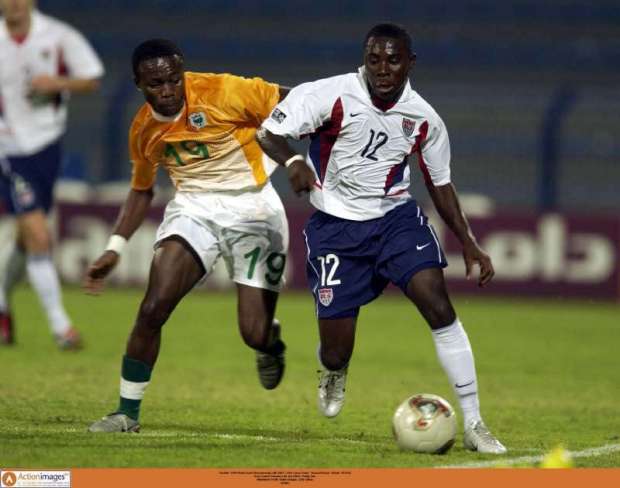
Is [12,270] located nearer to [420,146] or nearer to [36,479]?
[420,146]

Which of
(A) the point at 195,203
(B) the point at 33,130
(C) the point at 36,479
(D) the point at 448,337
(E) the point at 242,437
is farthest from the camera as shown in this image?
(B) the point at 33,130

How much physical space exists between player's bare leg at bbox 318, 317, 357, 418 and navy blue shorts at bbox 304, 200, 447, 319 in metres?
0.06

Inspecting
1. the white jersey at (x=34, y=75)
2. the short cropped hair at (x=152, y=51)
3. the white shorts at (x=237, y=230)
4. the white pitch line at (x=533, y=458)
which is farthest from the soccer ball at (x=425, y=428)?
the white jersey at (x=34, y=75)

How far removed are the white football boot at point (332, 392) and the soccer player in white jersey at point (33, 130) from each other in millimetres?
4016

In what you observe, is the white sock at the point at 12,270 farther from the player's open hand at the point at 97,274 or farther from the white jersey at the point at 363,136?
the white jersey at the point at 363,136

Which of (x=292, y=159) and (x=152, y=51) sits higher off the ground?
(x=152, y=51)

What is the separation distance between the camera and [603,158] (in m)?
16.8

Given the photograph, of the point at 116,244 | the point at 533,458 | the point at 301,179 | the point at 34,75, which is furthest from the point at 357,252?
the point at 34,75

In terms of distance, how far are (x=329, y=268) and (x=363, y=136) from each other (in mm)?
684

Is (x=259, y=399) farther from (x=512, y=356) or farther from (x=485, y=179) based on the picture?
(x=485, y=179)

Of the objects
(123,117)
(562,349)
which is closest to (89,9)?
(123,117)

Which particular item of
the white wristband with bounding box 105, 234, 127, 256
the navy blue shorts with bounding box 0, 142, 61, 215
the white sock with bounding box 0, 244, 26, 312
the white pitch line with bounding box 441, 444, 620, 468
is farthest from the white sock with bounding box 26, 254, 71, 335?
the white pitch line with bounding box 441, 444, 620, 468

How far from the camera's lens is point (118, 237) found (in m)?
7.16

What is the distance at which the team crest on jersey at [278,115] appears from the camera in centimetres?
661
